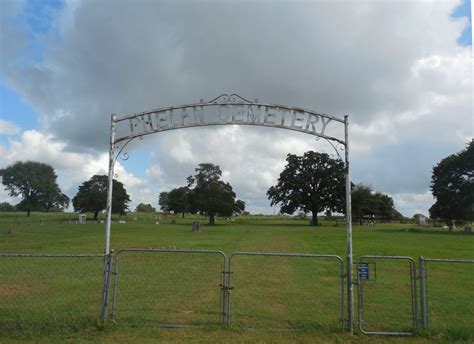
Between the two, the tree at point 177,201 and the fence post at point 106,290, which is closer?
the fence post at point 106,290

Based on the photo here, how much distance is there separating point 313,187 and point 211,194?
17839mm

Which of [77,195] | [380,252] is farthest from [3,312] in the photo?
[77,195]

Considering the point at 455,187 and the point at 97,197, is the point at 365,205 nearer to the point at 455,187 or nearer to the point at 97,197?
the point at 455,187

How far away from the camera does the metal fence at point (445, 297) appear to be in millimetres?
7402

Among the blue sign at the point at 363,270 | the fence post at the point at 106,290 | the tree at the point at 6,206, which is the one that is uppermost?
the tree at the point at 6,206

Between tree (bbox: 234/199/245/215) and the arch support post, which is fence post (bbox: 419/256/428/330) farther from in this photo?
tree (bbox: 234/199/245/215)

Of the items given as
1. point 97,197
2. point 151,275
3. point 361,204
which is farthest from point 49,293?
point 361,204

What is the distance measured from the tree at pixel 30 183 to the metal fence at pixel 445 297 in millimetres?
101394

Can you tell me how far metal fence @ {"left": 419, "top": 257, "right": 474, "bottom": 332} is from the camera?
24.3 feet

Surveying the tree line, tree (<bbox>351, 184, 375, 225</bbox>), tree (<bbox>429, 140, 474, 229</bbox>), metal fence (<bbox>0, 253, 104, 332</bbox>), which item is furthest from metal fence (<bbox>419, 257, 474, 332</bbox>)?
tree (<bbox>351, 184, 375, 225</bbox>)

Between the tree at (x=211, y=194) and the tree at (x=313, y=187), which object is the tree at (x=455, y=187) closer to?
the tree at (x=313, y=187)

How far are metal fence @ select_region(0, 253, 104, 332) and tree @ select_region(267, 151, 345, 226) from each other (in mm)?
61106

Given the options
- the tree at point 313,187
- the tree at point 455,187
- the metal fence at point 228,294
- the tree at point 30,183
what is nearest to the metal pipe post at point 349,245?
the metal fence at point 228,294

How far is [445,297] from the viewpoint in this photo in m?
10.8
